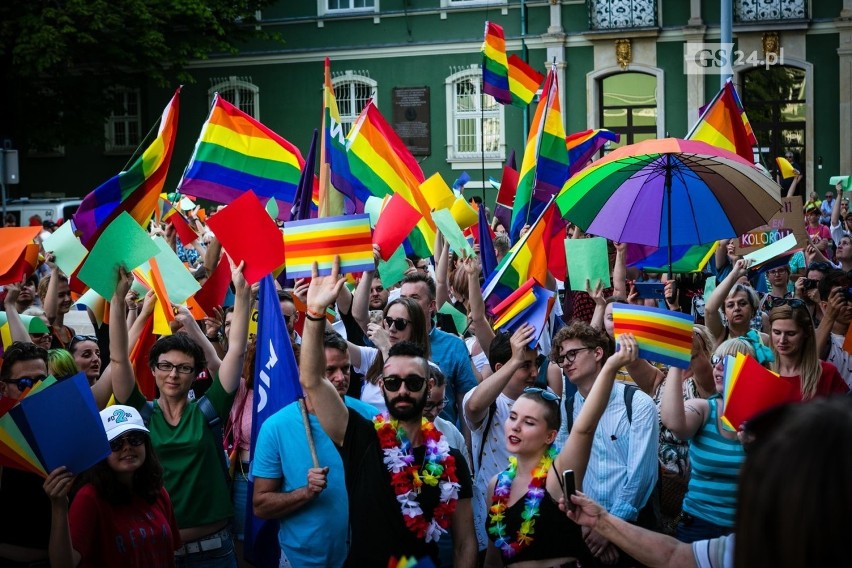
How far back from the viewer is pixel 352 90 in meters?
32.7

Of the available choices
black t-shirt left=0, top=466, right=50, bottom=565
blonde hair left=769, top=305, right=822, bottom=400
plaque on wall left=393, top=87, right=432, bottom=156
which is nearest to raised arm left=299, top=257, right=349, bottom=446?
black t-shirt left=0, top=466, right=50, bottom=565

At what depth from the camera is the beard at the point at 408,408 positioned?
4430 mm

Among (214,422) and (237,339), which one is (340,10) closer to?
(237,339)

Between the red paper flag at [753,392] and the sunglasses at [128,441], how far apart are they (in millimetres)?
2323

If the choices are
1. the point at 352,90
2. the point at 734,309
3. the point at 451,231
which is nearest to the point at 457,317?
the point at 451,231

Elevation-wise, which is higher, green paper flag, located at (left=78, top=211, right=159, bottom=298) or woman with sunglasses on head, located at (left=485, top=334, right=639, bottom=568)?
green paper flag, located at (left=78, top=211, right=159, bottom=298)

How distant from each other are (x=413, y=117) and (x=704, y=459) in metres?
27.5

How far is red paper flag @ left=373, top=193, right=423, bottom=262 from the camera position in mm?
7238

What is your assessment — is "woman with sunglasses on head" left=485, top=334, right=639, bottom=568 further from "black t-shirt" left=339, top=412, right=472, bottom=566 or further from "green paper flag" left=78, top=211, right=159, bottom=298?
"green paper flag" left=78, top=211, right=159, bottom=298

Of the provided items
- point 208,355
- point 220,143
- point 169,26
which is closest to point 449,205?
point 220,143

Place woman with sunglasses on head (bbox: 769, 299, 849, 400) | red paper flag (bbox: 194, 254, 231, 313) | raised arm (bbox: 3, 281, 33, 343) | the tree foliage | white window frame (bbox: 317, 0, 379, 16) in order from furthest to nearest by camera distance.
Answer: white window frame (bbox: 317, 0, 379, 16) → the tree foliage → red paper flag (bbox: 194, 254, 231, 313) → raised arm (bbox: 3, 281, 33, 343) → woman with sunglasses on head (bbox: 769, 299, 849, 400)

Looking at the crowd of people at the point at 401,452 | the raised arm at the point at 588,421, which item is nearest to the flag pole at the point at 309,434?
the crowd of people at the point at 401,452

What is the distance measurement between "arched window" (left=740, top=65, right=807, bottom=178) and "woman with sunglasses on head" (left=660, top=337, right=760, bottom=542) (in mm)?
25270

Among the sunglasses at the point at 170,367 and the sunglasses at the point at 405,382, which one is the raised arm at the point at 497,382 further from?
the sunglasses at the point at 170,367
